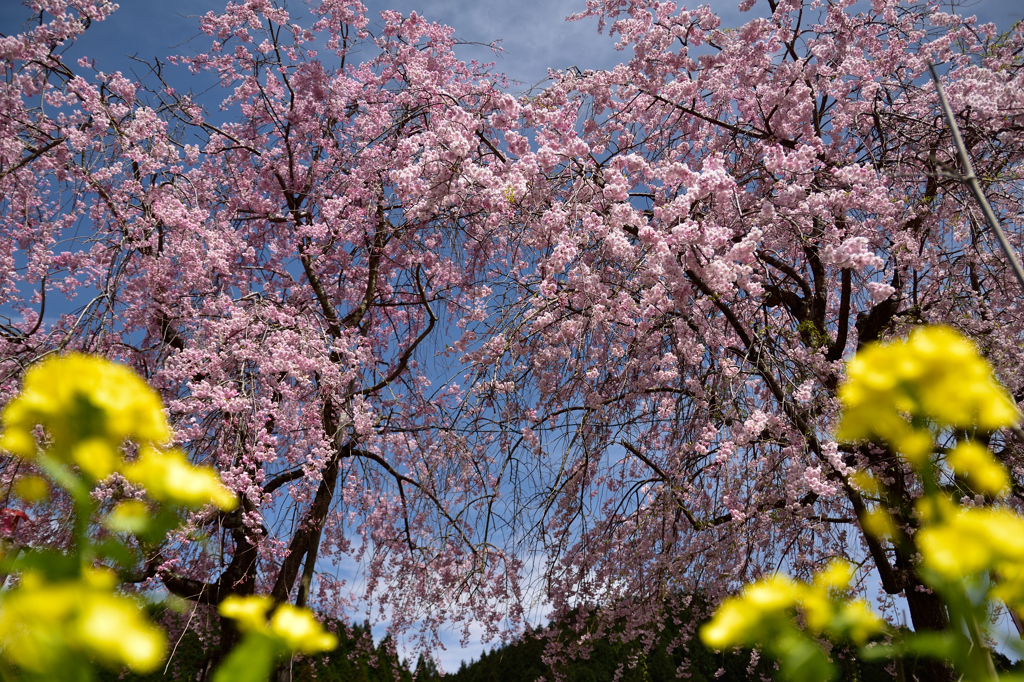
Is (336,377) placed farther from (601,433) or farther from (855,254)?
(855,254)

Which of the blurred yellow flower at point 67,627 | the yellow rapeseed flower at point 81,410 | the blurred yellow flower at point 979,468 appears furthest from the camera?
the blurred yellow flower at point 979,468

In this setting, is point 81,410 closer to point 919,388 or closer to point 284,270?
point 919,388

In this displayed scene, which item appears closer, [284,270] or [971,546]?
[971,546]

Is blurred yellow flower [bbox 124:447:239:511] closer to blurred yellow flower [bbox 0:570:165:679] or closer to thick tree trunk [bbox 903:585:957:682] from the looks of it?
blurred yellow flower [bbox 0:570:165:679]

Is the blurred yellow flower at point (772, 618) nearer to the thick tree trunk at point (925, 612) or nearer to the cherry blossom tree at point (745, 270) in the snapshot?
the cherry blossom tree at point (745, 270)

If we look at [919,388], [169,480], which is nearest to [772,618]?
[919,388]

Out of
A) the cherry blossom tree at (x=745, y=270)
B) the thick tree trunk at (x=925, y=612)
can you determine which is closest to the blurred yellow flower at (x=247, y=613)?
the cherry blossom tree at (x=745, y=270)

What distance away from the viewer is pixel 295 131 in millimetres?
7270

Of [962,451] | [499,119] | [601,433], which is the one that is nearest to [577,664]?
[601,433]

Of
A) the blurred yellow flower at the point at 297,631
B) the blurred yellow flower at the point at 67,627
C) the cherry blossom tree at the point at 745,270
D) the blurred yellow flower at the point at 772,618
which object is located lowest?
the blurred yellow flower at the point at 67,627

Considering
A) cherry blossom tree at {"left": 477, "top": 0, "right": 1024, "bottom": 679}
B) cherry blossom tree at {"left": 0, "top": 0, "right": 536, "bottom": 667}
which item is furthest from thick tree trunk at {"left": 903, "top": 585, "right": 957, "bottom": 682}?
cherry blossom tree at {"left": 0, "top": 0, "right": 536, "bottom": 667}

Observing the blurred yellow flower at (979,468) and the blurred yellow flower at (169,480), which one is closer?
the blurred yellow flower at (169,480)

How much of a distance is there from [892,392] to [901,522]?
13.4 feet

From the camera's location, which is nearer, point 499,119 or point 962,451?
point 962,451
